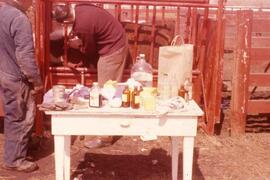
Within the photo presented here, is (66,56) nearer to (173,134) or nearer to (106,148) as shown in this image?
(106,148)

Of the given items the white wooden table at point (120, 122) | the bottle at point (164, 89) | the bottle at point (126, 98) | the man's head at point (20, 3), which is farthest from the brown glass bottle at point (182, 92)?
the man's head at point (20, 3)

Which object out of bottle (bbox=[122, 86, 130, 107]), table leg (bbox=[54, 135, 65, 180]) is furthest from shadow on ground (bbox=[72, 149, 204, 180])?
bottle (bbox=[122, 86, 130, 107])

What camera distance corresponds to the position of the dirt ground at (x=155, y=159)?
539 cm

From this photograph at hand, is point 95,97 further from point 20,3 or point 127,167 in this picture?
point 127,167

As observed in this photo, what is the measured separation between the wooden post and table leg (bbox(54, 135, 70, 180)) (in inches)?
115

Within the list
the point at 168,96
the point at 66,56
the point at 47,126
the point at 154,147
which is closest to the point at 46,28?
the point at 66,56

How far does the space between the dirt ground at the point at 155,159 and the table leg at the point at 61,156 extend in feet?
2.11

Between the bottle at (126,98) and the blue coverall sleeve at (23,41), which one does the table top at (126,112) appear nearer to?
the bottle at (126,98)

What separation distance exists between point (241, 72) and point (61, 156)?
3.17 m

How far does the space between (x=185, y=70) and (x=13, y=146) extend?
2026mm

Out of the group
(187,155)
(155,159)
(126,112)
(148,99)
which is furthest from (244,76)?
(126,112)

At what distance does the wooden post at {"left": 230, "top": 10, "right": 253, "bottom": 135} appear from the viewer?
254 inches

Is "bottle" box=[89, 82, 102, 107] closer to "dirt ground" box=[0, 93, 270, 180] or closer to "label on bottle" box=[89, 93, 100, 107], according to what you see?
"label on bottle" box=[89, 93, 100, 107]

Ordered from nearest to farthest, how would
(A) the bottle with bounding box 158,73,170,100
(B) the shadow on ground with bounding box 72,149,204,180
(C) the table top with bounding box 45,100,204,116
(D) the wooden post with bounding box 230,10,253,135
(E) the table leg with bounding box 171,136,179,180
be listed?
(C) the table top with bounding box 45,100,204,116 < (A) the bottle with bounding box 158,73,170,100 < (E) the table leg with bounding box 171,136,179,180 < (B) the shadow on ground with bounding box 72,149,204,180 < (D) the wooden post with bounding box 230,10,253,135
